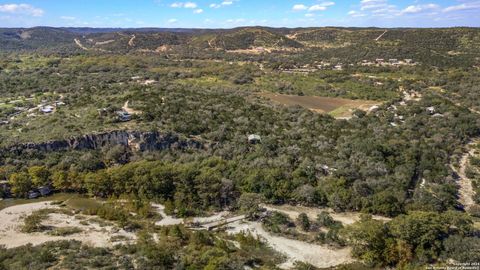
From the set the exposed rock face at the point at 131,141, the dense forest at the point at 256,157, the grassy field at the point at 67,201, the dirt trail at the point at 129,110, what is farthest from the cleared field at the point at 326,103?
the grassy field at the point at 67,201

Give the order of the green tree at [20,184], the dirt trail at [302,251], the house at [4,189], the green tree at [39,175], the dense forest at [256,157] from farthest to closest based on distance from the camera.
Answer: the green tree at [39,175] → the house at [4,189] → the green tree at [20,184] → the dirt trail at [302,251] → the dense forest at [256,157]

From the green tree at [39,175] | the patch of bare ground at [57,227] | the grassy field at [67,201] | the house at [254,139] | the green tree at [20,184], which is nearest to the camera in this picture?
the patch of bare ground at [57,227]

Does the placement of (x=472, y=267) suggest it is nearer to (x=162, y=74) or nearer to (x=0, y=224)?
(x=0, y=224)

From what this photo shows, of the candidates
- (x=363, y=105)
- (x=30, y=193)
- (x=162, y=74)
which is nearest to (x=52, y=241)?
(x=30, y=193)

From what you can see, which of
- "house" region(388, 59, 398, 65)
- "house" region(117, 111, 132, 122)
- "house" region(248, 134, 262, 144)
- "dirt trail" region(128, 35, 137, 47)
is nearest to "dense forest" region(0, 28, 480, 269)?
"house" region(248, 134, 262, 144)

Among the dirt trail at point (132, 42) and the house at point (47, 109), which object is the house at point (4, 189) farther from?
the dirt trail at point (132, 42)

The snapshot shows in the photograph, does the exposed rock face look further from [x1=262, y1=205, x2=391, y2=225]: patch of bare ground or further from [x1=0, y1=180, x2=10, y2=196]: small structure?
[x1=262, y1=205, x2=391, y2=225]: patch of bare ground
